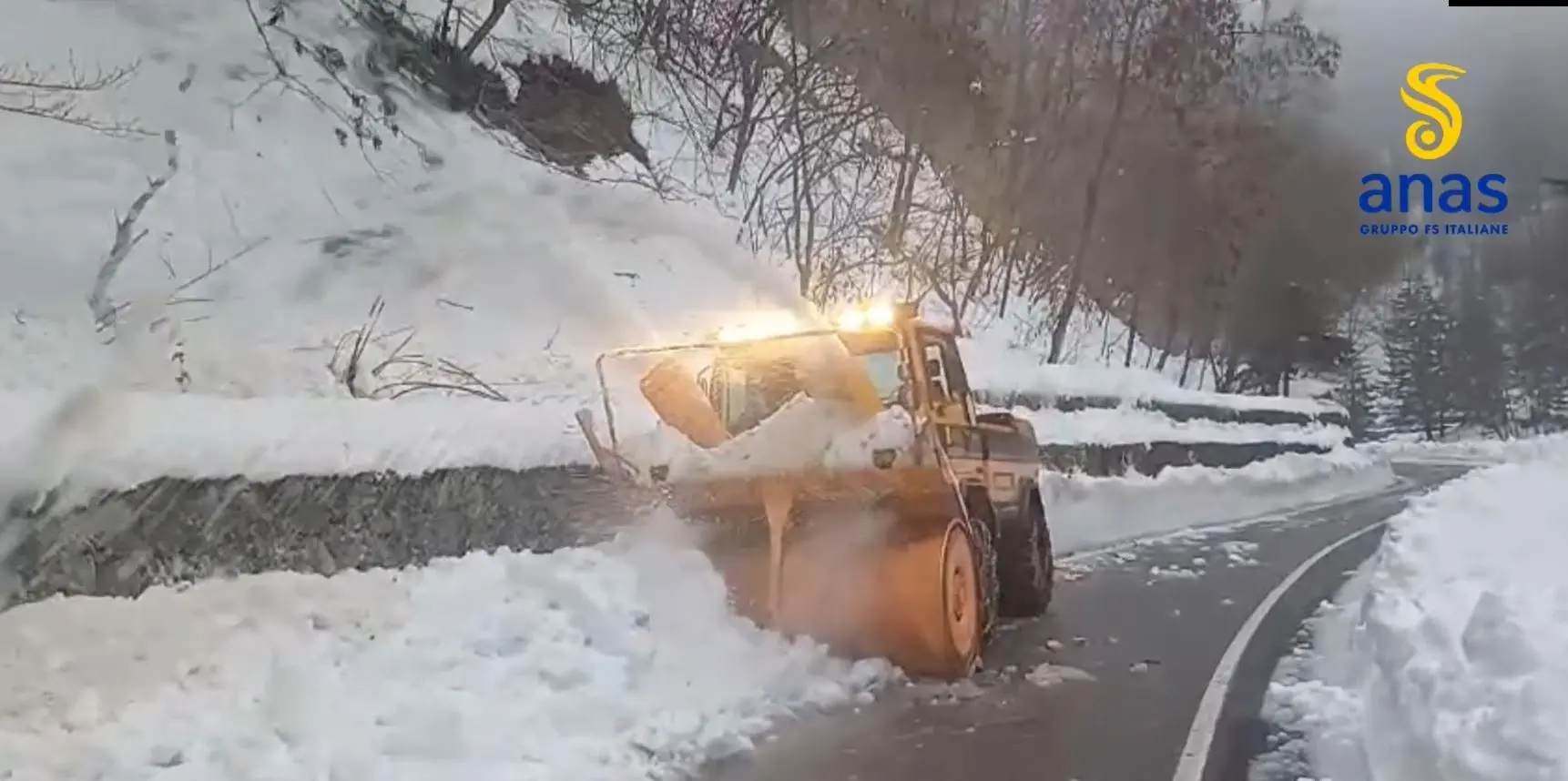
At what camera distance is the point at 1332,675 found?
8.60 meters

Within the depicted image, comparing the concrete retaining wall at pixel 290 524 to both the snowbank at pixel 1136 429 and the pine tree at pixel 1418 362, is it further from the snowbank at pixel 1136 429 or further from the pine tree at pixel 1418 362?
the pine tree at pixel 1418 362

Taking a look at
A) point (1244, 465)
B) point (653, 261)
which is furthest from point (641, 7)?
point (1244, 465)

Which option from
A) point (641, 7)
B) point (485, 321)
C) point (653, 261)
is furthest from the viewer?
point (641, 7)

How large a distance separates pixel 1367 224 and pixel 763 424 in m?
15.7

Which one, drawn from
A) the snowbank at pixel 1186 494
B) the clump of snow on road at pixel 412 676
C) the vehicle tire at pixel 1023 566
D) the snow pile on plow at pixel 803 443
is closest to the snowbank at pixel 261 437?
the clump of snow on road at pixel 412 676

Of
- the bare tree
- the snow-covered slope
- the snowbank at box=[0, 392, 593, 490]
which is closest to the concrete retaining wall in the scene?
the snowbank at box=[0, 392, 593, 490]

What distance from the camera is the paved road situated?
6.46 metres

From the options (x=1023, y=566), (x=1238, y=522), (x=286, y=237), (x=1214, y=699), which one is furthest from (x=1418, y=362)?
(x=286, y=237)

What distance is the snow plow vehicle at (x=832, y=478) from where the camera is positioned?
329 inches

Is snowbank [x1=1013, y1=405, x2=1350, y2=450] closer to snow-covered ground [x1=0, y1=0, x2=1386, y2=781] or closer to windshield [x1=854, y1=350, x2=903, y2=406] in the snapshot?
snow-covered ground [x1=0, y1=0, x2=1386, y2=781]

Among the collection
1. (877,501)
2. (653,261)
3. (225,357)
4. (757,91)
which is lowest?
(877,501)

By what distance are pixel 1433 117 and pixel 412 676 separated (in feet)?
43.8

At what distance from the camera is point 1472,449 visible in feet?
103

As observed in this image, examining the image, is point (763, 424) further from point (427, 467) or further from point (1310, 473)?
point (1310, 473)
